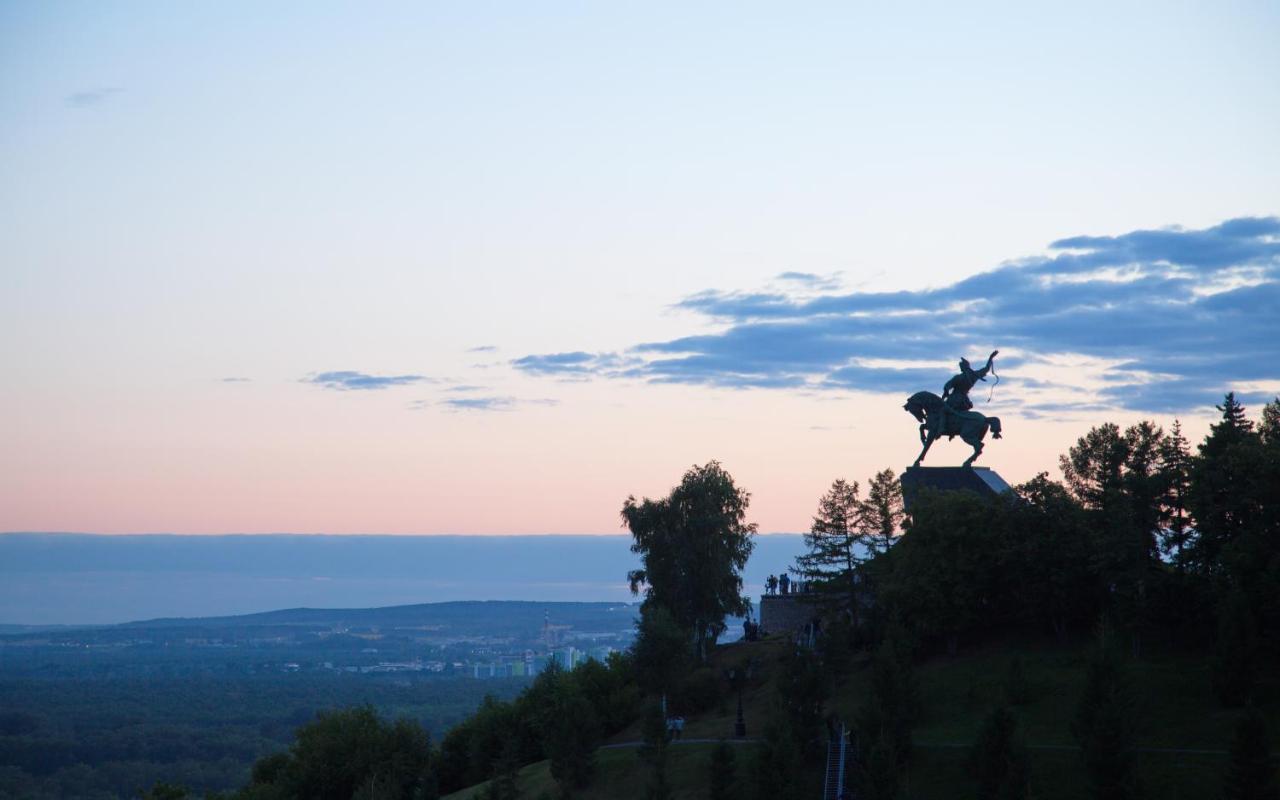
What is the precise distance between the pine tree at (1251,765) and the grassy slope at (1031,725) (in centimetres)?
326

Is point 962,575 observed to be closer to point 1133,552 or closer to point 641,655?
point 1133,552

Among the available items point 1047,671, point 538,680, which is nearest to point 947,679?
point 1047,671

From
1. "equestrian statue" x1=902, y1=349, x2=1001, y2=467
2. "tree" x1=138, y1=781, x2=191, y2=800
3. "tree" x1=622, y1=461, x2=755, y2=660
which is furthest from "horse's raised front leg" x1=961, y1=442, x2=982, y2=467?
"tree" x1=138, y1=781, x2=191, y2=800

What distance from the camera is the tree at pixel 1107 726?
169 feet

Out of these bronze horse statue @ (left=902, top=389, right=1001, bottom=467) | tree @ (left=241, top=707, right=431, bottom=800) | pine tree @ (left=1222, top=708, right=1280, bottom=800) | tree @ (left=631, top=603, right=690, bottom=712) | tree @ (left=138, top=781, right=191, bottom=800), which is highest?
bronze horse statue @ (left=902, top=389, right=1001, bottom=467)

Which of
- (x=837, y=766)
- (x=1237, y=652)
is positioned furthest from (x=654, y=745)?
(x=1237, y=652)

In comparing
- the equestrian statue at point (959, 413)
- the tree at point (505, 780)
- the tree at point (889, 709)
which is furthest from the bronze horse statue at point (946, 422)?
the tree at point (505, 780)

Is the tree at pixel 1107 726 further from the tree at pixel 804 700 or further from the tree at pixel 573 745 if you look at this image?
the tree at pixel 573 745

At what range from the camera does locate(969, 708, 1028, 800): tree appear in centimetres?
5222

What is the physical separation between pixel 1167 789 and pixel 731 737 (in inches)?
904

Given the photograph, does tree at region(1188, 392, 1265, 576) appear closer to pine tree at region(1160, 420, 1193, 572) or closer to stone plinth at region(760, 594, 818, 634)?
pine tree at region(1160, 420, 1193, 572)

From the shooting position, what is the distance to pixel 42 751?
583 ft

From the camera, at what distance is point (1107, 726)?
2051 inches

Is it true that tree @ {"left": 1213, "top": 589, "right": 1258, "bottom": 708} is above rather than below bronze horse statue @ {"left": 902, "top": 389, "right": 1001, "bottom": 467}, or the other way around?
below
